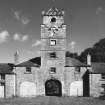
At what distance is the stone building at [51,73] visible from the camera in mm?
34906

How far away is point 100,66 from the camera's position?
38.4 m

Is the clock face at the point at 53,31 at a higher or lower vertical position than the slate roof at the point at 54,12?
lower

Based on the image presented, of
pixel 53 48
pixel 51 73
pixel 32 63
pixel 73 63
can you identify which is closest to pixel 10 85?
pixel 32 63

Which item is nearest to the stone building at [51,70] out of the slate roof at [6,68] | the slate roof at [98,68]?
the slate roof at [6,68]

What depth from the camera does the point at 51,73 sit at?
1431 inches

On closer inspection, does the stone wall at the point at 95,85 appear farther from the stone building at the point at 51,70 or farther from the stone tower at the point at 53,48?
the stone tower at the point at 53,48

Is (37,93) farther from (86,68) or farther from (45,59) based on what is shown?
(86,68)

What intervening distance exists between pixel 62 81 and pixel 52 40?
10.2 meters

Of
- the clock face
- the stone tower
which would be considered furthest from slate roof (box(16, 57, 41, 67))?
the clock face

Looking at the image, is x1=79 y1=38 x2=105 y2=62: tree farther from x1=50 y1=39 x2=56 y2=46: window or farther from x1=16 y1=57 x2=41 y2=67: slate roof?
x1=16 y1=57 x2=41 y2=67: slate roof

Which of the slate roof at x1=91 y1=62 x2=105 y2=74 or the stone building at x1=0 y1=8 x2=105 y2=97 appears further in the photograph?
the slate roof at x1=91 y1=62 x2=105 y2=74

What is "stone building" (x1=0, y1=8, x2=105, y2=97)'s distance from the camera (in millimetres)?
34906

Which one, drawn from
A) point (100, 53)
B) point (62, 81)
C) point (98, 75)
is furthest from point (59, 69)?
point (100, 53)

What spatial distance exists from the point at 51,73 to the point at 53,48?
6086 mm
